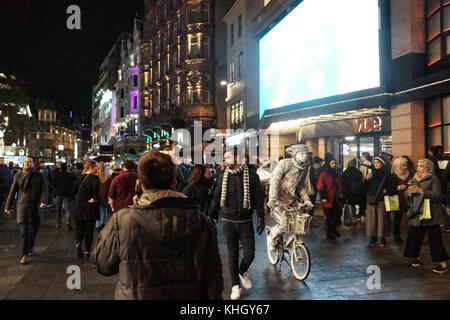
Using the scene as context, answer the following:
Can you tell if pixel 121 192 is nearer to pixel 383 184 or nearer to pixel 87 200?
pixel 87 200

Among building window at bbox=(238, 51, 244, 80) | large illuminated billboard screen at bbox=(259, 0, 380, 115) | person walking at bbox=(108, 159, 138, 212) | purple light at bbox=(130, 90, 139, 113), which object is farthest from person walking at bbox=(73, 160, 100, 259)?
purple light at bbox=(130, 90, 139, 113)

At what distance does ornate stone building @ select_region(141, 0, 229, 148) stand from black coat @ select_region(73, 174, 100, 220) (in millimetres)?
28646

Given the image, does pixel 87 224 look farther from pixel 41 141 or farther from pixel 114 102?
pixel 41 141

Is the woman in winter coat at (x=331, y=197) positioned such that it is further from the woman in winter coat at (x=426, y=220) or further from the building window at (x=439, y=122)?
the building window at (x=439, y=122)

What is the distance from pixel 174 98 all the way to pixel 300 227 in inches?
1425

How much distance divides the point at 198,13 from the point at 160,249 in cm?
3715

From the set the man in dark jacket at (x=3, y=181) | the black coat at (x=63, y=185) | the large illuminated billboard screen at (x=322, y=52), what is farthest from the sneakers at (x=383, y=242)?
the man in dark jacket at (x=3, y=181)

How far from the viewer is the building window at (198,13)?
121 ft

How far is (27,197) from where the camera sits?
8133mm

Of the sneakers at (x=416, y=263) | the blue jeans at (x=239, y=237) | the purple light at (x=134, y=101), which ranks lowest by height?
the sneakers at (x=416, y=263)

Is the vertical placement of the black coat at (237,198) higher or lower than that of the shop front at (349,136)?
lower

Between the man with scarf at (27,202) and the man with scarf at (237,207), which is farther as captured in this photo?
the man with scarf at (27,202)

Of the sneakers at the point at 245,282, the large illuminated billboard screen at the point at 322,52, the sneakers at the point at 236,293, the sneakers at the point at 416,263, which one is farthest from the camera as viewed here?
the large illuminated billboard screen at the point at 322,52

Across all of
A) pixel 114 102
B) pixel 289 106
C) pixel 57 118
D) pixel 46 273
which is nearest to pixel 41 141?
pixel 57 118
